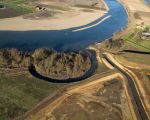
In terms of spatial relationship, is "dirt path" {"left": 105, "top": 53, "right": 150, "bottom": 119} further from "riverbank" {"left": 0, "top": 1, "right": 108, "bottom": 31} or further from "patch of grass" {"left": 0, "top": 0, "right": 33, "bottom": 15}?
"patch of grass" {"left": 0, "top": 0, "right": 33, "bottom": 15}

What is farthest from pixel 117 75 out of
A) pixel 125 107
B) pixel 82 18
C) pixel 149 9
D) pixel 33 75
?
pixel 149 9

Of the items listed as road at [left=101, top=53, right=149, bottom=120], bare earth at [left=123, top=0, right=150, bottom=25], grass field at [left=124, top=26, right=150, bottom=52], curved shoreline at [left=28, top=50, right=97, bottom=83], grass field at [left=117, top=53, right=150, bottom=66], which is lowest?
road at [left=101, top=53, right=149, bottom=120]

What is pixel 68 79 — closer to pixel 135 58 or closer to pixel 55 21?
pixel 135 58

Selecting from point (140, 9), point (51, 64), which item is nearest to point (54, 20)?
point (51, 64)

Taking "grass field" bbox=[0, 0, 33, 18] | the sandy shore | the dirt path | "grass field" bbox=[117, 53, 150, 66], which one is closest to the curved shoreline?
the dirt path

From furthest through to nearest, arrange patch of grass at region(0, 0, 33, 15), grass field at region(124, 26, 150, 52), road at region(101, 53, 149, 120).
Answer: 1. patch of grass at region(0, 0, 33, 15)
2. grass field at region(124, 26, 150, 52)
3. road at region(101, 53, 149, 120)

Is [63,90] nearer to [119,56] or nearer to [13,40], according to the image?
[119,56]
